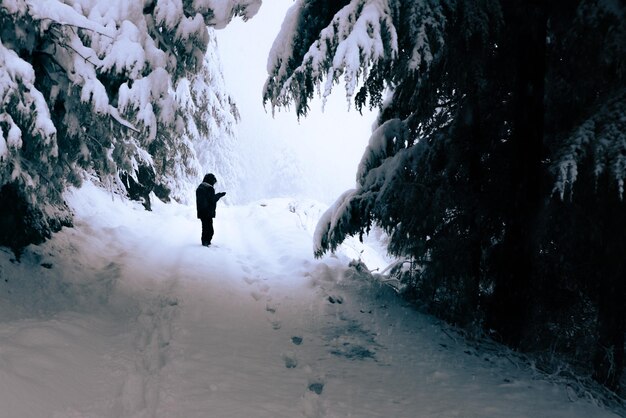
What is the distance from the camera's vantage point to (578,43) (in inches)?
174

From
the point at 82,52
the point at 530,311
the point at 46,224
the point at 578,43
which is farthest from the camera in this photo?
the point at 46,224

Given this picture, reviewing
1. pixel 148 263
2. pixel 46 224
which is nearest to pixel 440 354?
pixel 148 263

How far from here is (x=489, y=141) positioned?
539 centimetres

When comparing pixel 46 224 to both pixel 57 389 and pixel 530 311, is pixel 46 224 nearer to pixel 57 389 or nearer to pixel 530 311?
pixel 57 389

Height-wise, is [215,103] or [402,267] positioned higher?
[215,103]

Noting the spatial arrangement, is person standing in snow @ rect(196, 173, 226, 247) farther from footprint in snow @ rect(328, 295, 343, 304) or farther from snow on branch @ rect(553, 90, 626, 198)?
snow on branch @ rect(553, 90, 626, 198)

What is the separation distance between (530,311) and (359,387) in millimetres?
2610

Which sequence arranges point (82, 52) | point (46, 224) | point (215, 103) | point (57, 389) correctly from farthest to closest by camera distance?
point (215, 103)
point (46, 224)
point (82, 52)
point (57, 389)

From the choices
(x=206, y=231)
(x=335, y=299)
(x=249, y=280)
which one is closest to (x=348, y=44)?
(x=335, y=299)

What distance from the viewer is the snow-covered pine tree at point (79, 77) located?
4.05 m

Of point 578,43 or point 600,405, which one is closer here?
point 600,405

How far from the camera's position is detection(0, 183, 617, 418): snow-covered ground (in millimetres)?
3256

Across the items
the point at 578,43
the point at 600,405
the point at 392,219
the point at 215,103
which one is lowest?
the point at 600,405

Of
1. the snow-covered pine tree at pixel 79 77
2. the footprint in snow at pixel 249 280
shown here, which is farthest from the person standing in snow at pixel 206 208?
the snow-covered pine tree at pixel 79 77
